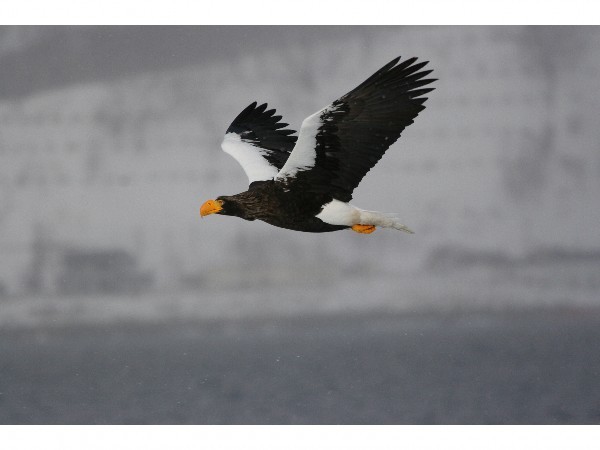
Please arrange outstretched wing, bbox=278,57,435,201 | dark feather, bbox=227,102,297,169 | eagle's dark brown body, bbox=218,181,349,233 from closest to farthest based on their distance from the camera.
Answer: outstretched wing, bbox=278,57,435,201, eagle's dark brown body, bbox=218,181,349,233, dark feather, bbox=227,102,297,169

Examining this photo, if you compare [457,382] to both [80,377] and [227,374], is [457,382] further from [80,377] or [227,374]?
[80,377]

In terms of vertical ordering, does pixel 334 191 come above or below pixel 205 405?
above

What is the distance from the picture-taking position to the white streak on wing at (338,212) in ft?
17.7

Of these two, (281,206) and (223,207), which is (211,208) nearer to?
(223,207)

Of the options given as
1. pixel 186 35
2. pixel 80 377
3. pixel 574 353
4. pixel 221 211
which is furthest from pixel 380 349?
pixel 221 211

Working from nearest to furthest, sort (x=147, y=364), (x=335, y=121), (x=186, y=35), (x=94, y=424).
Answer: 1. (x=335, y=121)
2. (x=94, y=424)
3. (x=186, y=35)
4. (x=147, y=364)

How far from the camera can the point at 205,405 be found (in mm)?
7125

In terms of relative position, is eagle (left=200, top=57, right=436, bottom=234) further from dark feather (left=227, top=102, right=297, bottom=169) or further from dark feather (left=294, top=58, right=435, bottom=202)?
dark feather (left=227, top=102, right=297, bottom=169)

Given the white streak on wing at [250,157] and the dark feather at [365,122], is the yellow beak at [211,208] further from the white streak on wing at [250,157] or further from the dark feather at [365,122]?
the white streak on wing at [250,157]

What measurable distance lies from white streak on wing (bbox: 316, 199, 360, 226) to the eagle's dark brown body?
0.02m

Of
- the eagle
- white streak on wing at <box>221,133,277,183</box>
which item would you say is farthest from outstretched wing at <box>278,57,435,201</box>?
white streak on wing at <box>221,133,277,183</box>

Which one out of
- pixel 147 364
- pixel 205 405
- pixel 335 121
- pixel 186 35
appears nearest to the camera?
pixel 335 121

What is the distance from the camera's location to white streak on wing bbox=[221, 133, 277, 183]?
6012mm

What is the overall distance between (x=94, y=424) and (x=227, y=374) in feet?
7.95
